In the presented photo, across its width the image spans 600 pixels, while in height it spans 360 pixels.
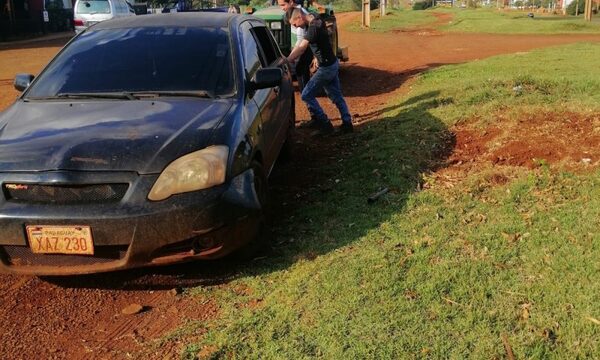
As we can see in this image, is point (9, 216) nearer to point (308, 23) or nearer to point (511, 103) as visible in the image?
point (308, 23)

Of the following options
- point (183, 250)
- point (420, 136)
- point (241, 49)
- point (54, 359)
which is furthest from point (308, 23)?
point (54, 359)

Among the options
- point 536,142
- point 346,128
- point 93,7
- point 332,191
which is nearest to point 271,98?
point 332,191

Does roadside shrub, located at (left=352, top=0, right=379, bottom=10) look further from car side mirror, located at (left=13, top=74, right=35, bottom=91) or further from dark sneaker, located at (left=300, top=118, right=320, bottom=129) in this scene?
car side mirror, located at (left=13, top=74, right=35, bottom=91)

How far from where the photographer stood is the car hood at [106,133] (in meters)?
3.54

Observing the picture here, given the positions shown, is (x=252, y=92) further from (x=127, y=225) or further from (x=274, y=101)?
(x=127, y=225)

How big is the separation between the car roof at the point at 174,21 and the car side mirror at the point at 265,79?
2.55 feet

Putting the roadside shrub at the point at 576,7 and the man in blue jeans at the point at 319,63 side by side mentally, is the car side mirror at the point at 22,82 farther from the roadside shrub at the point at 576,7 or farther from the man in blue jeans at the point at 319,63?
the roadside shrub at the point at 576,7

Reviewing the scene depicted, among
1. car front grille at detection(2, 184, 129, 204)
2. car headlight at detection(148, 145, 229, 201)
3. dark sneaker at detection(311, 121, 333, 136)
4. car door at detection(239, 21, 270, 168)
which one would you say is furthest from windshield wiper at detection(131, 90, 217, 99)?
dark sneaker at detection(311, 121, 333, 136)

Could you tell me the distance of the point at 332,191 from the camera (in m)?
5.41

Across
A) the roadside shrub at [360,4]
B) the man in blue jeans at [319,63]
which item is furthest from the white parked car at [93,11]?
the roadside shrub at [360,4]

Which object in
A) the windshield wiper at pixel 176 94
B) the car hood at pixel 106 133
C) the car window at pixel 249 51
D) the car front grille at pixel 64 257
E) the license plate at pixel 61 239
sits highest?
the car window at pixel 249 51

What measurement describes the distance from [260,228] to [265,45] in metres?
2.76

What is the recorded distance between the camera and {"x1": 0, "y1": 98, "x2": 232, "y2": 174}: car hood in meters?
3.54

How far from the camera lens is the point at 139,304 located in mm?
3643
